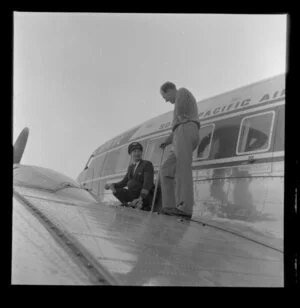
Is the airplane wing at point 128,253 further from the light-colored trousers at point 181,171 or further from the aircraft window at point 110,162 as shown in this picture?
the aircraft window at point 110,162

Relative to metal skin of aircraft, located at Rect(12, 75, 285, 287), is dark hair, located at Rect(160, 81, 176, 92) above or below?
above

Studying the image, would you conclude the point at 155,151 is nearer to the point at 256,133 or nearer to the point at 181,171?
the point at 256,133

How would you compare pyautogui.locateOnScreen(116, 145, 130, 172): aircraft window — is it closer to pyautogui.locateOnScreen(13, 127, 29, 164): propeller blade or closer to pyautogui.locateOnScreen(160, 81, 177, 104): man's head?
pyautogui.locateOnScreen(13, 127, 29, 164): propeller blade

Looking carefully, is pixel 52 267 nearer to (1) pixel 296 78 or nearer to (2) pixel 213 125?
(1) pixel 296 78

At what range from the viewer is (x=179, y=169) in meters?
4.02

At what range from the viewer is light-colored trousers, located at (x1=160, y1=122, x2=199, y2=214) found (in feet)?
13.0

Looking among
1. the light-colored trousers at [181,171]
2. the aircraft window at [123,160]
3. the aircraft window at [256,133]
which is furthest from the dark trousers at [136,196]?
the aircraft window at [123,160]

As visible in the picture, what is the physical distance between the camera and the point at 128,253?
2059 mm

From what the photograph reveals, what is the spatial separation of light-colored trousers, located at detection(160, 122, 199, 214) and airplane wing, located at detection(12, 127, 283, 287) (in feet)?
1.81

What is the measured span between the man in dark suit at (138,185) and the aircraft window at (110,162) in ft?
11.2

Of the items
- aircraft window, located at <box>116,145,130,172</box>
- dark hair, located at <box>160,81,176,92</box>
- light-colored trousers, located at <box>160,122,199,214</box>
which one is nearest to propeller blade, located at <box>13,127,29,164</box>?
aircraft window, located at <box>116,145,130,172</box>

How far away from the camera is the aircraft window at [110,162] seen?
356 inches

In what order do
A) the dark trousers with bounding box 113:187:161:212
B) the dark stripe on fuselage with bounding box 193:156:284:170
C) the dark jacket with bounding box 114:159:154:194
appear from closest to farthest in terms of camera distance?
the dark stripe on fuselage with bounding box 193:156:284:170 < the dark trousers with bounding box 113:187:161:212 < the dark jacket with bounding box 114:159:154:194
